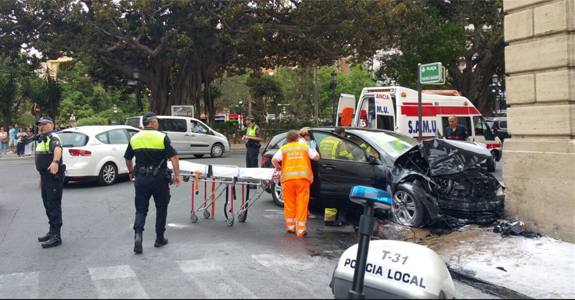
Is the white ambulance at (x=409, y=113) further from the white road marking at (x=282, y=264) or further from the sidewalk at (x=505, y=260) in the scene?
the white road marking at (x=282, y=264)

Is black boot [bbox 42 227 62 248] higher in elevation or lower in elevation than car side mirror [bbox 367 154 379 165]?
lower

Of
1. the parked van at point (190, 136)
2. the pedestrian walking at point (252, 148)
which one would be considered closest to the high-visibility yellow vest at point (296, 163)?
the pedestrian walking at point (252, 148)

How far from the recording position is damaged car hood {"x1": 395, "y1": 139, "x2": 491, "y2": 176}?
316 inches

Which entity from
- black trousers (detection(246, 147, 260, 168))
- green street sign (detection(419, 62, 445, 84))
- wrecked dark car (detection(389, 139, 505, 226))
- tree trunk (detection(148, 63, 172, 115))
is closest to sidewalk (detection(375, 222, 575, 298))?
wrecked dark car (detection(389, 139, 505, 226))

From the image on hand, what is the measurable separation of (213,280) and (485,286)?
278 cm

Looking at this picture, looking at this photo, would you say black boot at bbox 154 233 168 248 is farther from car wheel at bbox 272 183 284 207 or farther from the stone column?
the stone column

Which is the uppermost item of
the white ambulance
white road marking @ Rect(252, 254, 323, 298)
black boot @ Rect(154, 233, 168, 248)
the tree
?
the tree

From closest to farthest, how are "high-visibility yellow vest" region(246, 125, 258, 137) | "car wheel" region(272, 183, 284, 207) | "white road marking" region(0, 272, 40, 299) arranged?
1. "white road marking" region(0, 272, 40, 299)
2. "car wheel" region(272, 183, 284, 207)
3. "high-visibility yellow vest" region(246, 125, 258, 137)

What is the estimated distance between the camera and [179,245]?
7109 millimetres

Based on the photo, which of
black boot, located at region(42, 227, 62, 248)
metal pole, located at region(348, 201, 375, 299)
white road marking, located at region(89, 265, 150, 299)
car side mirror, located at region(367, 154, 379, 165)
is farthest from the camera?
car side mirror, located at region(367, 154, 379, 165)

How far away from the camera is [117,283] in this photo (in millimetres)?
5336

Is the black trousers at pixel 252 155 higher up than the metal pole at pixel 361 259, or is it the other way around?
the black trousers at pixel 252 155

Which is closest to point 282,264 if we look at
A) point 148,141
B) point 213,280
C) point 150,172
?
point 213,280

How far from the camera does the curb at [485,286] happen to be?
5419mm
